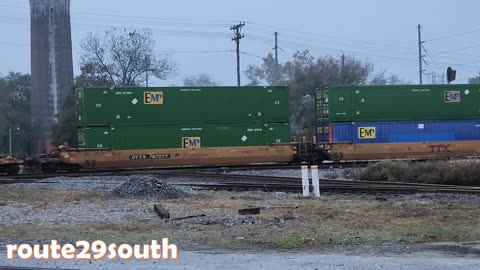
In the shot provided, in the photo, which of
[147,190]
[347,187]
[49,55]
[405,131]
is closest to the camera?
[147,190]

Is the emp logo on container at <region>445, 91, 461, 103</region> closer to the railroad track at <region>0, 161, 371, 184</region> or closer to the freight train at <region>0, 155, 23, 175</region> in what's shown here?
the railroad track at <region>0, 161, 371, 184</region>

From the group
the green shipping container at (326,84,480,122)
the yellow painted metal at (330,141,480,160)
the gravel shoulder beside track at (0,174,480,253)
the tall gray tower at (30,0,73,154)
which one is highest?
the tall gray tower at (30,0,73,154)

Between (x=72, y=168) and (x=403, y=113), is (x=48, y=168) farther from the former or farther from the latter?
(x=403, y=113)

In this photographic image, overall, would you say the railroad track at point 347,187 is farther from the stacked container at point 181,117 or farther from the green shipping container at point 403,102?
the green shipping container at point 403,102

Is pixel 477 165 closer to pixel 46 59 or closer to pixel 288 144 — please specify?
pixel 288 144

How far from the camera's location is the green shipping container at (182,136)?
28.6 metres

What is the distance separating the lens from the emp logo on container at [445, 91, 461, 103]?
104 ft

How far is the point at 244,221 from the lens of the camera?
37.2 feet

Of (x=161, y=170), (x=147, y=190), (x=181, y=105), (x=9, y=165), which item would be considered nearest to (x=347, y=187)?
(x=147, y=190)

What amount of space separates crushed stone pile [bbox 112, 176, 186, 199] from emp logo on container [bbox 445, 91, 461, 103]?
1974 cm

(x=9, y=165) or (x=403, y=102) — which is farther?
(x=403, y=102)

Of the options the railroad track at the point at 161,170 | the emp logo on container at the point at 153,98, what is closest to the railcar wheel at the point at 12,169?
the railroad track at the point at 161,170

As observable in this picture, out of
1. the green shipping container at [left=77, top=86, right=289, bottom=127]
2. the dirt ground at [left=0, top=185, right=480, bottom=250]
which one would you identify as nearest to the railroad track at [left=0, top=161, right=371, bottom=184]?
the green shipping container at [left=77, top=86, right=289, bottom=127]

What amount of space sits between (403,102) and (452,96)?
282 cm
